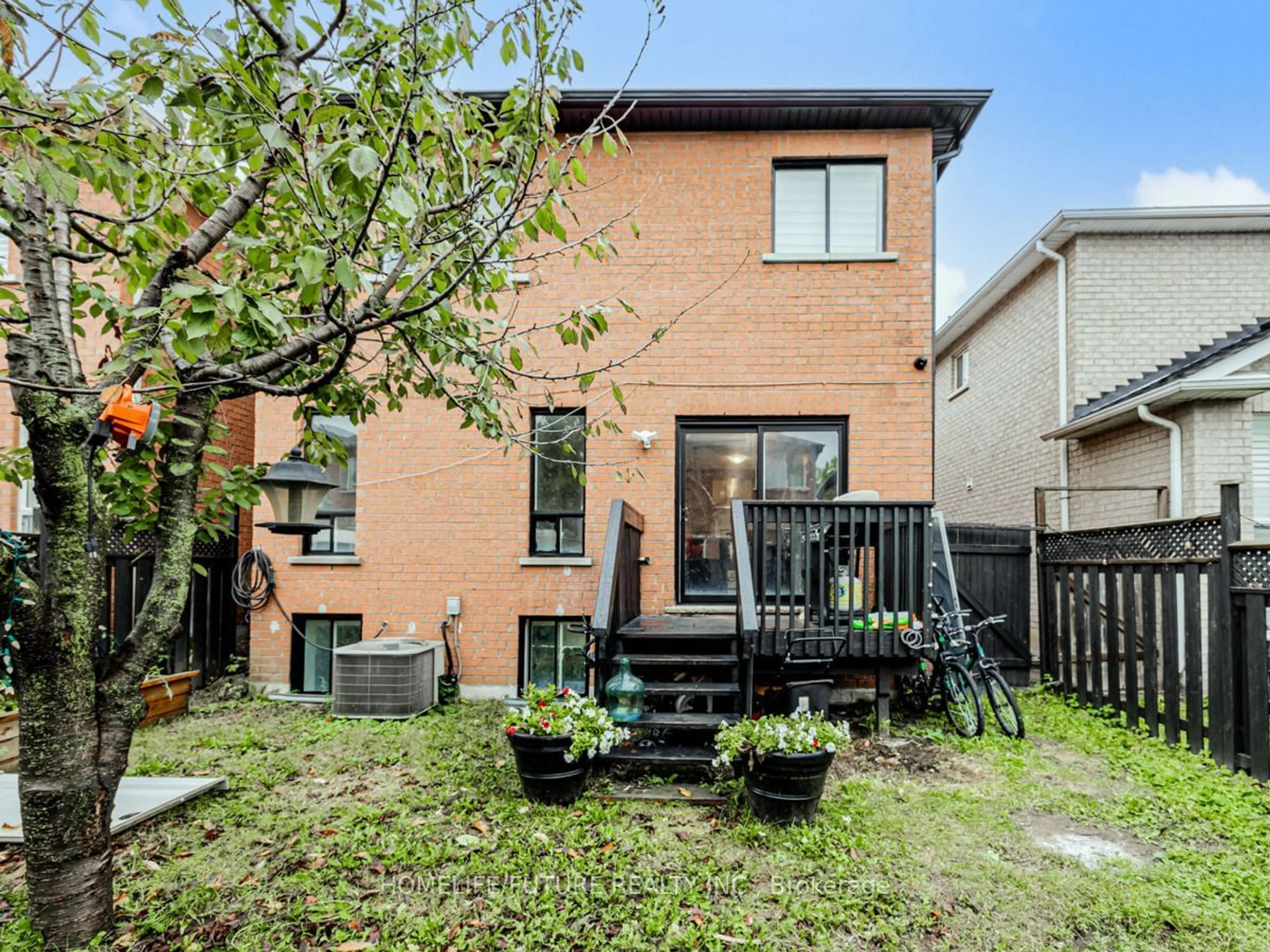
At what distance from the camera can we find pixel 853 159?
21.9 ft

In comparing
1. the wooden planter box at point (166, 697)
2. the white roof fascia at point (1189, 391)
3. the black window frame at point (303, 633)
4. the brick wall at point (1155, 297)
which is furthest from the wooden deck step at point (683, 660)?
the brick wall at point (1155, 297)

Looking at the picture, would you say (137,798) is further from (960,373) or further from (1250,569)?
(960,373)

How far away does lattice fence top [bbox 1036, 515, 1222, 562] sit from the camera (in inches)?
186

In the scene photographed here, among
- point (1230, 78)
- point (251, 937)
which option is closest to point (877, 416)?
point (251, 937)

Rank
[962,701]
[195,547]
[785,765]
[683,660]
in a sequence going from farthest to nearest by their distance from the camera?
[195,547], [962,701], [683,660], [785,765]

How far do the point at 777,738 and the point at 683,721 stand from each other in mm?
1001

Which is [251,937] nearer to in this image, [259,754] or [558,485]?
[259,754]

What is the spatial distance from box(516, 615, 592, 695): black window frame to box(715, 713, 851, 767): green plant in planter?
2.80 m

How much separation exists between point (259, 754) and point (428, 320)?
385cm

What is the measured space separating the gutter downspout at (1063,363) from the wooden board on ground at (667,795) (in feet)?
22.2

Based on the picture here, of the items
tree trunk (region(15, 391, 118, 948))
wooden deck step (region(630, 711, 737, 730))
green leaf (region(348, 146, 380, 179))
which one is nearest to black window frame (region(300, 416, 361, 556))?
wooden deck step (region(630, 711, 737, 730))

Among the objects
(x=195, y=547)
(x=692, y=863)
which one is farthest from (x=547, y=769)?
(x=195, y=547)

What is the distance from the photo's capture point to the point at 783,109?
21.0 feet

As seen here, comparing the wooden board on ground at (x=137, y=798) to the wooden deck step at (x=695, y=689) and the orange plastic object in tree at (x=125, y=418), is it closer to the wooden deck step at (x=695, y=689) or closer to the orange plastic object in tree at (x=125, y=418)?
the orange plastic object in tree at (x=125, y=418)
